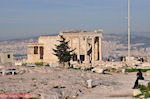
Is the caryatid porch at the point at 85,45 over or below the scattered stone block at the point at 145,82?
over

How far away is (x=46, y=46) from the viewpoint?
2329 inches

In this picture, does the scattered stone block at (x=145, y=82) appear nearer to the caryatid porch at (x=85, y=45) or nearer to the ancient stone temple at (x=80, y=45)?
the ancient stone temple at (x=80, y=45)

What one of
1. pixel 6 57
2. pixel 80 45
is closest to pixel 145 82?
pixel 80 45

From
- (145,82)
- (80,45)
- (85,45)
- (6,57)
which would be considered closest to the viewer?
(145,82)

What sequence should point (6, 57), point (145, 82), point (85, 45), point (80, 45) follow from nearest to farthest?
1. point (145, 82)
2. point (85, 45)
3. point (6, 57)
4. point (80, 45)

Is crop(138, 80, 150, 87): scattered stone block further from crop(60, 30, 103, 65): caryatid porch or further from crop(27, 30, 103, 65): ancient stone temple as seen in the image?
crop(60, 30, 103, 65): caryatid porch

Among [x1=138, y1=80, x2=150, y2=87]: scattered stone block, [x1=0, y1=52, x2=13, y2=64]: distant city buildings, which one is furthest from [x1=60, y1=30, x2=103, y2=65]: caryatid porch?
[x1=138, y1=80, x2=150, y2=87]: scattered stone block

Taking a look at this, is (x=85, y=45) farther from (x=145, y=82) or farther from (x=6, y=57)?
Answer: (x=145, y=82)

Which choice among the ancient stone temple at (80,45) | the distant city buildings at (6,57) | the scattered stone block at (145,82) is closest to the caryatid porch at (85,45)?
the ancient stone temple at (80,45)

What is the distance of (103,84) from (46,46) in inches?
1338

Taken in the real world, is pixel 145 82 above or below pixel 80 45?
below

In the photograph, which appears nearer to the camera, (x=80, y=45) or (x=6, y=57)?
(x=6, y=57)

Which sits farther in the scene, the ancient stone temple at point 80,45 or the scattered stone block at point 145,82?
the ancient stone temple at point 80,45

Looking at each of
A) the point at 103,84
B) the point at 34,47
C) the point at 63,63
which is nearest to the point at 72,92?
the point at 103,84
